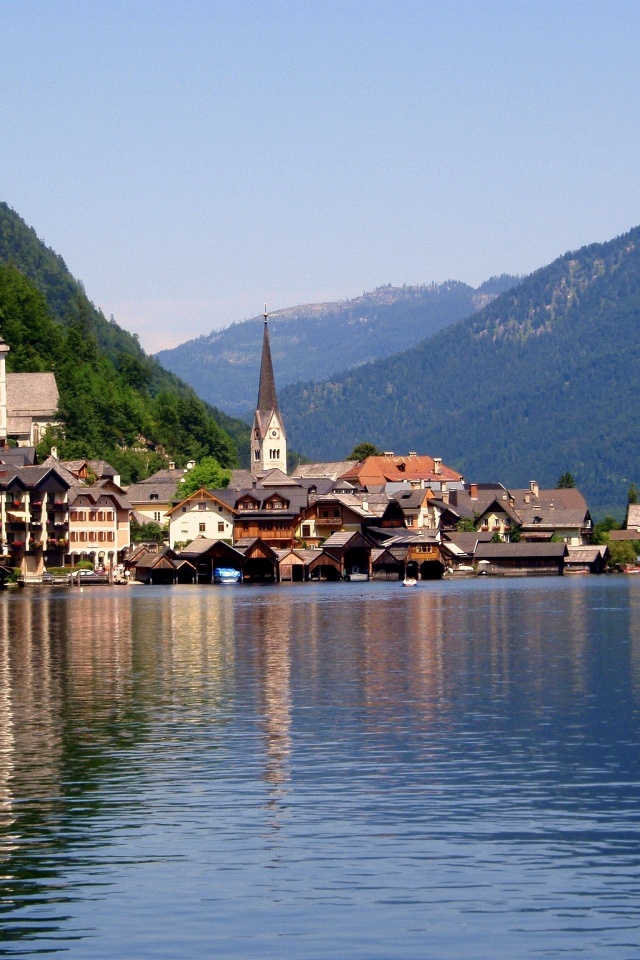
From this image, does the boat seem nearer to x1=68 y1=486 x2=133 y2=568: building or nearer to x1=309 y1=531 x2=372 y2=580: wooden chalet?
x1=309 y1=531 x2=372 y2=580: wooden chalet

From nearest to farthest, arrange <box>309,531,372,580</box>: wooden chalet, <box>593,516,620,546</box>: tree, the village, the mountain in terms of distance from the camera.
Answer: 1. the village
2. <box>309,531,372,580</box>: wooden chalet
3. the mountain
4. <box>593,516,620,546</box>: tree

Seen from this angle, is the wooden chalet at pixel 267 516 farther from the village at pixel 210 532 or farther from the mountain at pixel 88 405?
the mountain at pixel 88 405

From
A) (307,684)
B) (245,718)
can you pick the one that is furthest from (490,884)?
(307,684)

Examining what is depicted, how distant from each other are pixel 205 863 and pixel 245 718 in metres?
15.5

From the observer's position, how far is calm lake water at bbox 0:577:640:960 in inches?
757

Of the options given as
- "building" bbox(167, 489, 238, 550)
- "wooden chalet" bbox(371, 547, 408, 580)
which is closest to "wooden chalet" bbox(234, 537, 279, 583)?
"building" bbox(167, 489, 238, 550)

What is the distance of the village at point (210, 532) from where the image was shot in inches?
5531

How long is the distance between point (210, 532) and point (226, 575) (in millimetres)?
9132

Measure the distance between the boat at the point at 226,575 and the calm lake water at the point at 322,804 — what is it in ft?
287

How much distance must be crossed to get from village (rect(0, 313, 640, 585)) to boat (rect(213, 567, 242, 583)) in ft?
0.53

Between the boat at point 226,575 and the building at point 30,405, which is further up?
the building at point 30,405

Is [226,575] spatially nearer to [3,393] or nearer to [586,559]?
[3,393]

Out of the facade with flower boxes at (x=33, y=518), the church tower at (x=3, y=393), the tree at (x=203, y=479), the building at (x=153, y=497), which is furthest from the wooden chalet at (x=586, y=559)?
the church tower at (x=3, y=393)

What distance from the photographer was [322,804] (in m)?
26.4
